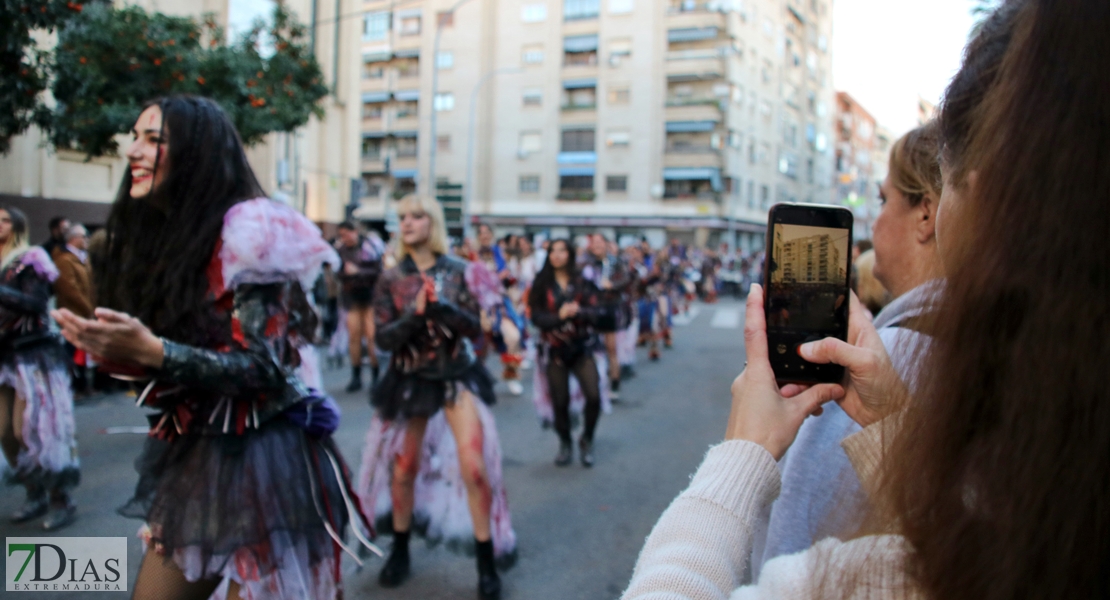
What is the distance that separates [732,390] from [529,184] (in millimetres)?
46105

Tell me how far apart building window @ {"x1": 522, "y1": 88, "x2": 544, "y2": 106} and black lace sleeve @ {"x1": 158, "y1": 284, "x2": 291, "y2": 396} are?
149ft

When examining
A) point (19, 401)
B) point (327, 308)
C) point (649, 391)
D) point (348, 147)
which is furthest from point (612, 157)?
point (19, 401)

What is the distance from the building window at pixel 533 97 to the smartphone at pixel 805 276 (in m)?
46.5

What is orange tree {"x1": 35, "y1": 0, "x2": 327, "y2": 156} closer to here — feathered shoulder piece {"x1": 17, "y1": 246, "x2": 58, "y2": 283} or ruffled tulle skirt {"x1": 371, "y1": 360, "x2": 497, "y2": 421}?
feathered shoulder piece {"x1": 17, "y1": 246, "x2": 58, "y2": 283}

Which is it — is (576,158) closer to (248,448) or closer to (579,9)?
(579,9)

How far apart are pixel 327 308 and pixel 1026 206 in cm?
1361

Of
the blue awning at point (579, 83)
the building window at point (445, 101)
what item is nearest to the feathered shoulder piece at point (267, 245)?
the blue awning at point (579, 83)

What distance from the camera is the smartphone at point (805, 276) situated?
116 cm

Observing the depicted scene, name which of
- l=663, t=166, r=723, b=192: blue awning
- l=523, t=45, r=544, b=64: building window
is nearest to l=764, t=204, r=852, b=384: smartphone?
l=663, t=166, r=723, b=192: blue awning

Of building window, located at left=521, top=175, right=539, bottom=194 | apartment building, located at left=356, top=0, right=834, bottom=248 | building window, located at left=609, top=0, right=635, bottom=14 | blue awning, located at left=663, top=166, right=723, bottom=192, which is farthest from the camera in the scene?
building window, located at left=521, top=175, right=539, bottom=194

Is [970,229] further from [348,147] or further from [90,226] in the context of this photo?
[348,147]

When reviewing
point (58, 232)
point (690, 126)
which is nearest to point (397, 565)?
point (58, 232)

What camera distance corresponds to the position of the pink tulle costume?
2078 millimetres

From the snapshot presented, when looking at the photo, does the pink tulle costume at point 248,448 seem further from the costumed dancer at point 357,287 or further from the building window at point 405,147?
the building window at point 405,147
